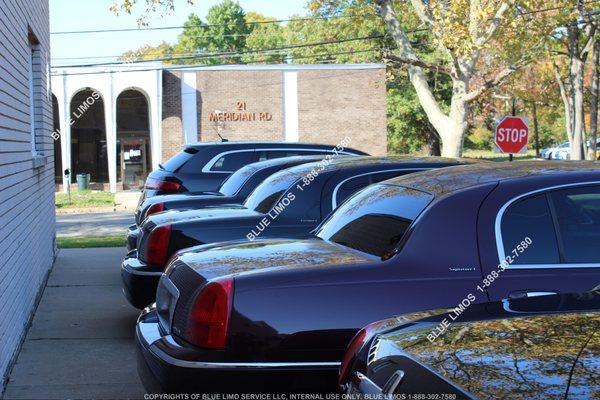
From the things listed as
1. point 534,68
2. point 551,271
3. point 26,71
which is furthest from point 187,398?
point 534,68

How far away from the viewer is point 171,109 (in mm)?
40031

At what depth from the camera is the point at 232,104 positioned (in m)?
40.3

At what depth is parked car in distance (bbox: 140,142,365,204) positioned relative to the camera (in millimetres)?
12117

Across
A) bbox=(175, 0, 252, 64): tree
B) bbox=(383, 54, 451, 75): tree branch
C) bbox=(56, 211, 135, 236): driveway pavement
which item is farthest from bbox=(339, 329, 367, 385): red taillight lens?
bbox=(175, 0, 252, 64): tree

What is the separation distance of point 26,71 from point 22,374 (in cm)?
443

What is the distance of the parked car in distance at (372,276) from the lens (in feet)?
13.3

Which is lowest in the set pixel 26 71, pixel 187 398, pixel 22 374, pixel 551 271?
pixel 22 374

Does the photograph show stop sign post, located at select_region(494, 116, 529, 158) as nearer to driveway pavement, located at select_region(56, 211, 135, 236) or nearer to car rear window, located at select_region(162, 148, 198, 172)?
car rear window, located at select_region(162, 148, 198, 172)

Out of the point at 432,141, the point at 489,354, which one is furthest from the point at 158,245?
the point at 432,141

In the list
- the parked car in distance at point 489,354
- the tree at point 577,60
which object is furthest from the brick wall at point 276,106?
the parked car in distance at point 489,354

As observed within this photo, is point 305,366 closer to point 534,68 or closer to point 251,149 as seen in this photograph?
point 251,149

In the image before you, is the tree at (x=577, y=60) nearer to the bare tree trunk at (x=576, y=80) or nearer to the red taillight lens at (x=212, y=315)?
the bare tree trunk at (x=576, y=80)

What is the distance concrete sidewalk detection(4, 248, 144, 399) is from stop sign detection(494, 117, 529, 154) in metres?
10.5

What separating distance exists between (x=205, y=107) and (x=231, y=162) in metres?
28.2
